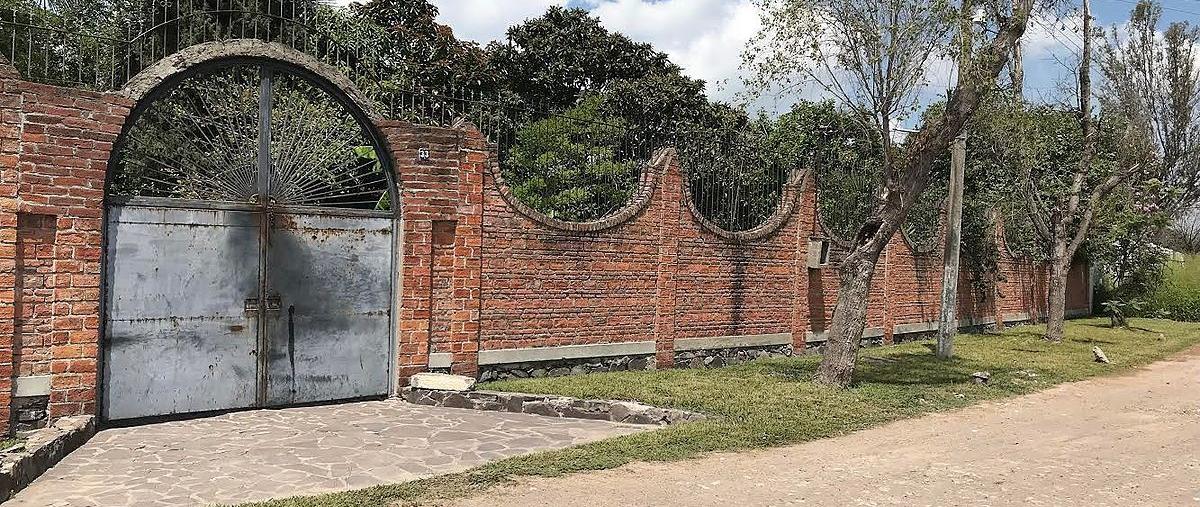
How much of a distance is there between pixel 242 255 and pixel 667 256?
19.4ft

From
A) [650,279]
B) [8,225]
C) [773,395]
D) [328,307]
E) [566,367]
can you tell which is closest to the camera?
[8,225]

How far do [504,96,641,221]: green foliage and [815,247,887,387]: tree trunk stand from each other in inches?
176

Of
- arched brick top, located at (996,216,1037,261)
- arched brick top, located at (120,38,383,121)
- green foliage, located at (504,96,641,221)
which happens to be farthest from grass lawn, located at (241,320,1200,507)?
arched brick top, located at (996,216,1037,261)

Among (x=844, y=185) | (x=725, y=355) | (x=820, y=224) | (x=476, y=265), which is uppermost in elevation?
(x=844, y=185)

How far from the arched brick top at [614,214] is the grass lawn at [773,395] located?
1967mm

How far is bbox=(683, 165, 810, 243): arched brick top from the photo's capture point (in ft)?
42.0

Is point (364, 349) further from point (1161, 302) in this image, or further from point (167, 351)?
point (1161, 302)

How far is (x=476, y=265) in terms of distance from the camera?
10.2m

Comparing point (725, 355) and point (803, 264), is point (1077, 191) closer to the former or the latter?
point (803, 264)

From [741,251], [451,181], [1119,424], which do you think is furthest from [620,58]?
[1119,424]

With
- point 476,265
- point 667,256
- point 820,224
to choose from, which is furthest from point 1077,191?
point 476,265

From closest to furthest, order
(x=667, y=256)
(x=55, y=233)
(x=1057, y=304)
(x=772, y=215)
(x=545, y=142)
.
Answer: (x=55, y=233) → (x=667, y=256) → (x=772, y=215) → (x=545, y=142) → (x=1057, y=304)

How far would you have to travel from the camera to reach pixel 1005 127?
17.5 meters

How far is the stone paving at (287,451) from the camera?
6.01 metres
